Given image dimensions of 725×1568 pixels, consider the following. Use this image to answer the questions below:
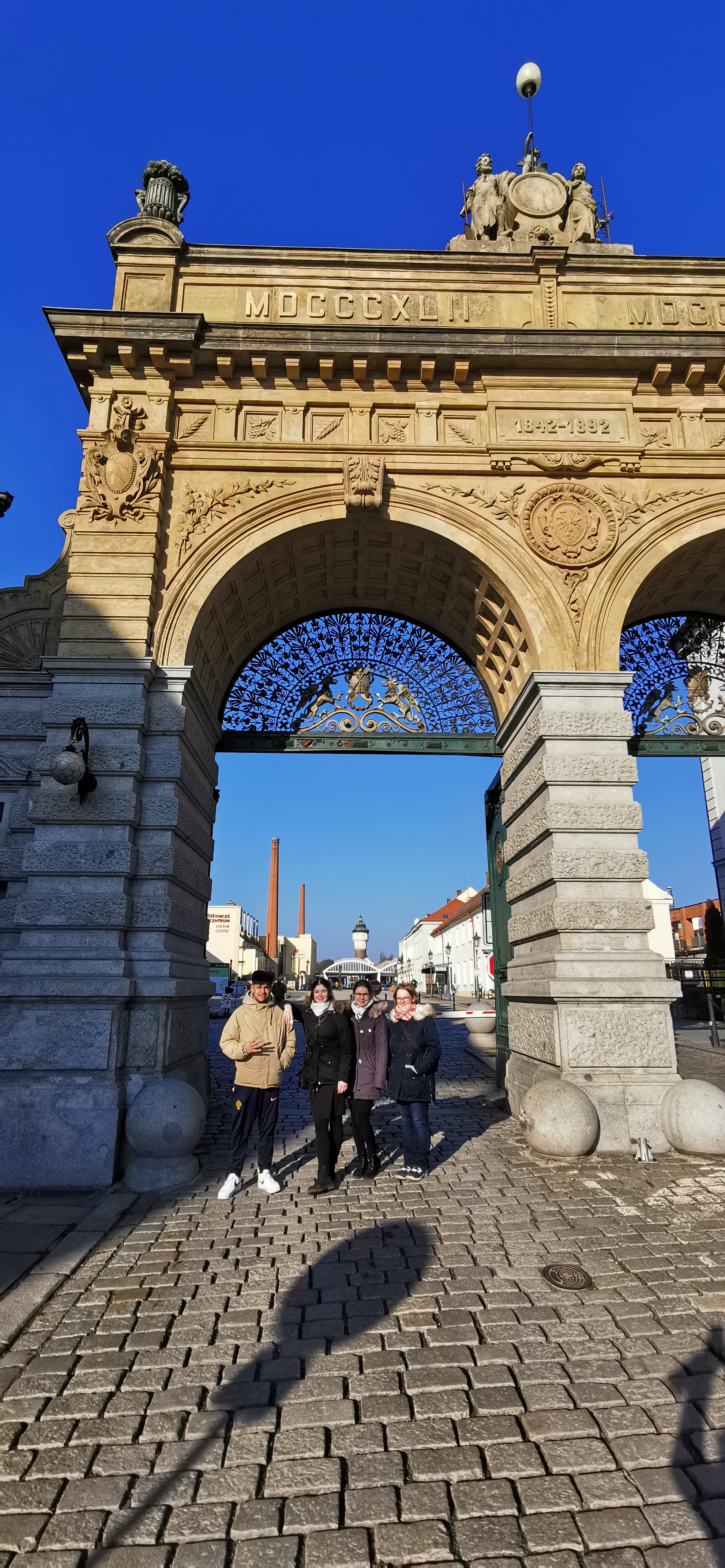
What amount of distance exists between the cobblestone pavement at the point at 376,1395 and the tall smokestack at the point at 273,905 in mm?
54695

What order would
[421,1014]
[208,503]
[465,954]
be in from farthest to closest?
[465,954] → [208,503] → [421,1014]

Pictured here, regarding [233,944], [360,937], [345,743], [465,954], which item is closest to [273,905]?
[233,944]

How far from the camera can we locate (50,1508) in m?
2.48

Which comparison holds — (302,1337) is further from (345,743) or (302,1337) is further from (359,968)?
(359,968)

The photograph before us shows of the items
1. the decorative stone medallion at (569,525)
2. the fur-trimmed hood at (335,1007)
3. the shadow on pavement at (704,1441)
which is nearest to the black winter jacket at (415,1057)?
the fur-trimmed hood at (335,1007)

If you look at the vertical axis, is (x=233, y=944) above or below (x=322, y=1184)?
above

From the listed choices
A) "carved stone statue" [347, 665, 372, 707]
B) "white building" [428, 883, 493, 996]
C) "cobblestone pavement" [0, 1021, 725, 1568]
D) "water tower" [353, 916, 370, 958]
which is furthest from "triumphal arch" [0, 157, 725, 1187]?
"white building" [428, 883, 493, 996]

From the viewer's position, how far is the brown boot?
5.71 m

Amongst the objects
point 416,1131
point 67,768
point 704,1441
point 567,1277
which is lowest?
point 704,1441

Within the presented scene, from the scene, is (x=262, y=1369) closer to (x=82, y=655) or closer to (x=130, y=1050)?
(x=130, y=1050)

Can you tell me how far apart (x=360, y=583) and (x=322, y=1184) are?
7231 mm

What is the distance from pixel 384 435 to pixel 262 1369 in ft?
28.1

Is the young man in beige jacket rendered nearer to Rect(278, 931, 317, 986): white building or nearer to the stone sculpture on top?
the stone sculpture on top

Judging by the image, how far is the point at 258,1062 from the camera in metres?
6.01
